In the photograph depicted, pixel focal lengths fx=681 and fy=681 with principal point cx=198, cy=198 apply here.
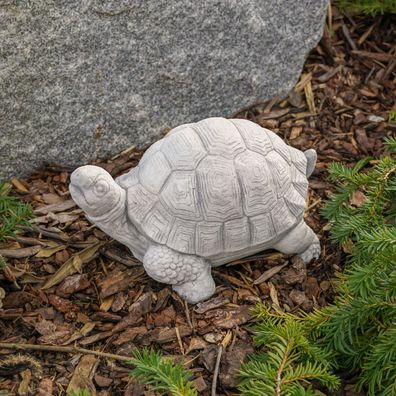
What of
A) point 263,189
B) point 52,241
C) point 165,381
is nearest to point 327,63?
point 263,189

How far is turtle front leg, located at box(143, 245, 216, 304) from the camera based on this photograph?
260 centimetres

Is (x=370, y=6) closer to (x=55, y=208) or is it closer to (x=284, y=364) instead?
(x=55, y=208)

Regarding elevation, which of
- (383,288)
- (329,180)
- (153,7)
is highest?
(153,7)

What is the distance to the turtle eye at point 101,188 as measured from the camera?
251 cm

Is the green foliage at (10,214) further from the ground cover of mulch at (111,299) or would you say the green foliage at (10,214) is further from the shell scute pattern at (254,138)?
the shell scute pattern at (254,138)

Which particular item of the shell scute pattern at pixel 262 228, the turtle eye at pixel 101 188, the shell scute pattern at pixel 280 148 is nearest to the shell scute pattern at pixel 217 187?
the shell scute pattern at pixel 262 228

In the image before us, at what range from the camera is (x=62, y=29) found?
296 centimetres

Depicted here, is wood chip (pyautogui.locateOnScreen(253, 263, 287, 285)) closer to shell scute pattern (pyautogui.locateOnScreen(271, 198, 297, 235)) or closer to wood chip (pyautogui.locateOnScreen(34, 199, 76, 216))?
shell scute pattern (pyautogui.locateOnScreen(271, 198, 297, 235))

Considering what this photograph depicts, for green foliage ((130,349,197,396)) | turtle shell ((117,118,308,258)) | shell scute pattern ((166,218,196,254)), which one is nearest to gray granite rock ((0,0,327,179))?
turtle shell ((117,118,308,258))

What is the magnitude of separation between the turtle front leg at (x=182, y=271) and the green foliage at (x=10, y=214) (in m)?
0.51

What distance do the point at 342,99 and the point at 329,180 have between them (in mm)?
706

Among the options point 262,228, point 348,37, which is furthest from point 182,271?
point 348,37

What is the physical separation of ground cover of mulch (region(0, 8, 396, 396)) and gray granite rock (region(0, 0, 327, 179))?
0.56ft

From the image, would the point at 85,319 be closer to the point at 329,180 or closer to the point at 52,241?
the point at 52,241
